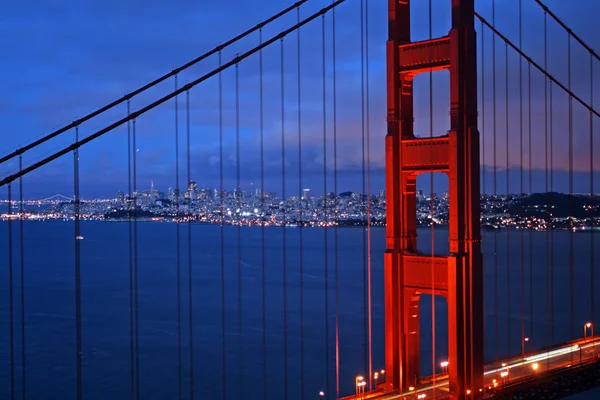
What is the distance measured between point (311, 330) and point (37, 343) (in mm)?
9224

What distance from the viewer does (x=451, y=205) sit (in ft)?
28.2

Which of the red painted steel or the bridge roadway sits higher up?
the red painted steel

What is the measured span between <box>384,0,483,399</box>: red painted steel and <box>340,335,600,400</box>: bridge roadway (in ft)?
0.84

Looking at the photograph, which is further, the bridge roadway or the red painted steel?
the bridge roadway

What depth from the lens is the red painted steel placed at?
28.0 ft

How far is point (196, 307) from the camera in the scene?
30.3 metres

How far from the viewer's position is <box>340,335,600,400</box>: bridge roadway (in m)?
8.88

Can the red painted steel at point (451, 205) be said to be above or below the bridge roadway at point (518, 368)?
above

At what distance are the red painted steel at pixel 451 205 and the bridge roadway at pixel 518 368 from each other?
256mm

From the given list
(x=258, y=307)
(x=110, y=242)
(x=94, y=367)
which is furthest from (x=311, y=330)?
(x=110, y=242)

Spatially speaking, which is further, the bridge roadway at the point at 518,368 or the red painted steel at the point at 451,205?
the bridge roadway at the point at 518,368

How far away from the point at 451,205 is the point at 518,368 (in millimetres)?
3858

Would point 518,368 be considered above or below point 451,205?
below

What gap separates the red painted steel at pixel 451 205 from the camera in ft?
28.0
